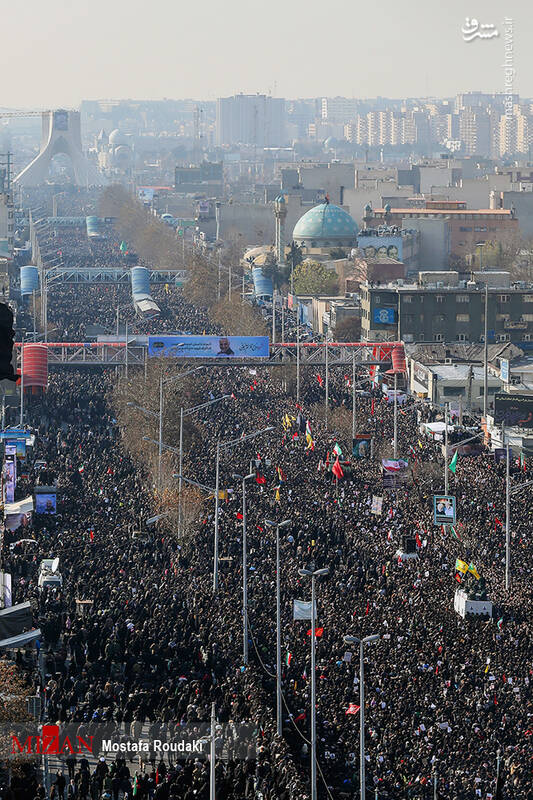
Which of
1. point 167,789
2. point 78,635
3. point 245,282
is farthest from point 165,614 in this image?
point 245,282

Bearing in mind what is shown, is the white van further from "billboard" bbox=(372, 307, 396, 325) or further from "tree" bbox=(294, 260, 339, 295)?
"tree" bbox=(294, 260, 339, 295)

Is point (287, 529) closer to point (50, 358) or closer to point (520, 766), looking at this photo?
point (520, 766)

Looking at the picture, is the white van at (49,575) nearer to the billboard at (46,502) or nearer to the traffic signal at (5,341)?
the billboard at (46,502)

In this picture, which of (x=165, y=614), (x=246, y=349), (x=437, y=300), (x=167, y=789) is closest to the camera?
(x=167, y=789)

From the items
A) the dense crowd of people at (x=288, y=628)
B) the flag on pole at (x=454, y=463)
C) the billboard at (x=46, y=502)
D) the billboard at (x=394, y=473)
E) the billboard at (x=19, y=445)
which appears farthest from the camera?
the billboard at (x=19, y=445)

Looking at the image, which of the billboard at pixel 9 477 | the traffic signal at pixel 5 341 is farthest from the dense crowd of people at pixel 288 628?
the traffic signal at pixel 5 341
